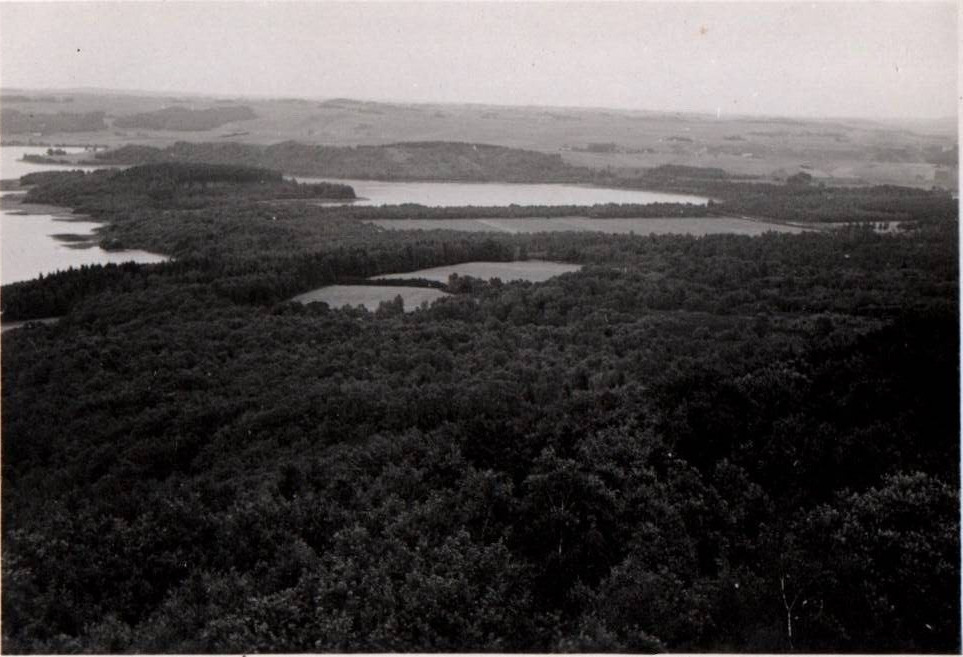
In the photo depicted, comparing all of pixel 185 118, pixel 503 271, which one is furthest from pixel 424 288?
pixel 185 118

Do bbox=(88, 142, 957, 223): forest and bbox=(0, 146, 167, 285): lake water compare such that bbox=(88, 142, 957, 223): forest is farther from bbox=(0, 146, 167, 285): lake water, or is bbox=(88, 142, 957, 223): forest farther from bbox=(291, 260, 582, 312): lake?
bbox=(291, 260, 582, 312): lake

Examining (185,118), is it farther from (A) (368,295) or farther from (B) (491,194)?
(A) (368,295)

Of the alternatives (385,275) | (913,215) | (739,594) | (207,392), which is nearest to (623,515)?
(739,594)

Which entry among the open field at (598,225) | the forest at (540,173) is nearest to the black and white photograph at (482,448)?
the open field at (598,225)

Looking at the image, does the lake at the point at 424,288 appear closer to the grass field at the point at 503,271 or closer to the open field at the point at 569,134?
the grass field at the point at 503,271

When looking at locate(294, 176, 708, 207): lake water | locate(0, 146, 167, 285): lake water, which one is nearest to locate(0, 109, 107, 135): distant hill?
locate(0, 146, 167, 285): lake water

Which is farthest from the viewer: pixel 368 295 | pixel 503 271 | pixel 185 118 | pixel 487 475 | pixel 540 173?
pixel 540 173
